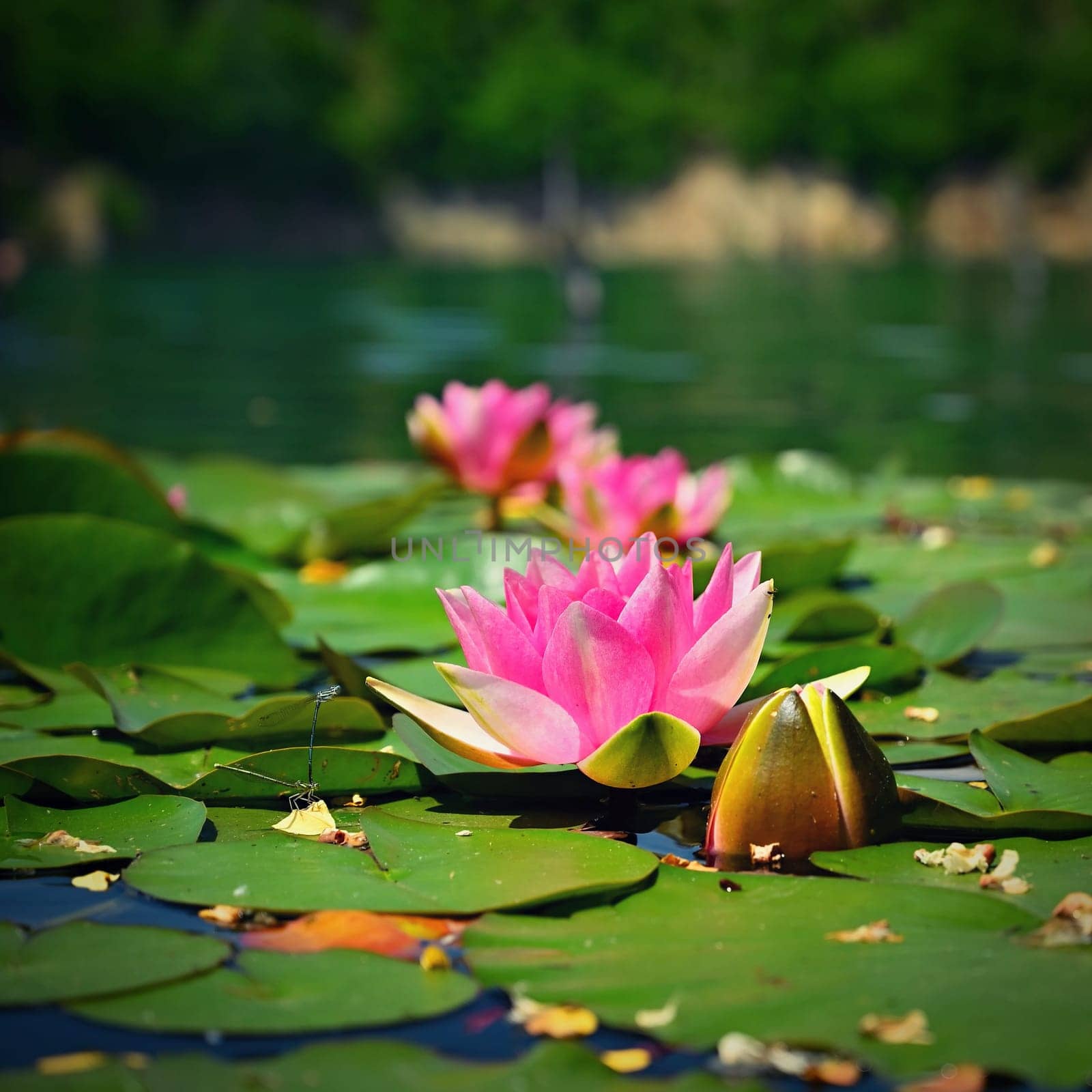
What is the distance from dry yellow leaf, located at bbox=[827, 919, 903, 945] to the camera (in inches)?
25.9

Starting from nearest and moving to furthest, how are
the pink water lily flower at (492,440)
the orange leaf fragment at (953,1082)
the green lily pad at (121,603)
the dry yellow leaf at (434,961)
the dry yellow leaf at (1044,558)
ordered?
the orange leaf fragment at (953,1082)
the dry yellow leaf at (434,961)
the green lily pad at (121,603)
the dry yellow leaf at (1044,558)
the pink water lily flower at (492,440)

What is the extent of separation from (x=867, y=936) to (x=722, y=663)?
0.66 feet

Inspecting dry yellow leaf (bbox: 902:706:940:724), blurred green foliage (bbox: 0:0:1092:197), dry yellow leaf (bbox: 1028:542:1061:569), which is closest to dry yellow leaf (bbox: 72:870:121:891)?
dry yellow leaf (bbox: 902:706:940:724)

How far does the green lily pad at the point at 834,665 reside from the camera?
996 mm

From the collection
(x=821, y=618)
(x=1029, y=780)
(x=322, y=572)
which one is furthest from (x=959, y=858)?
(x=322, y=572)

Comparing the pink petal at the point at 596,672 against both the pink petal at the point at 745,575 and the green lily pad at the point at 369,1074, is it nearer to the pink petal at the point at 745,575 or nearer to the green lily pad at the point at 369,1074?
the pink petal at the point at 745,575

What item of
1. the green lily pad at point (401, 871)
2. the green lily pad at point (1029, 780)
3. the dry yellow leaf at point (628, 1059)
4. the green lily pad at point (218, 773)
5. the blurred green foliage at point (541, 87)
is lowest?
the dry yellow leaf at point (628, 1059)

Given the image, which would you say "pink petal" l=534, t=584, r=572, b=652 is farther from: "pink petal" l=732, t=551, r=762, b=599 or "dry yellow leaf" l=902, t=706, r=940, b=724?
"dry yellow leaf" l=902, t=706, r=940, b=724

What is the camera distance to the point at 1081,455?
352cm

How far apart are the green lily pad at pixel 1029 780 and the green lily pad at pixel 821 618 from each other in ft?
0.94

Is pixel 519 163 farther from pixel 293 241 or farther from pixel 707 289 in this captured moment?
pixel 707 289

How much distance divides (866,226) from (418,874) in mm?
32077

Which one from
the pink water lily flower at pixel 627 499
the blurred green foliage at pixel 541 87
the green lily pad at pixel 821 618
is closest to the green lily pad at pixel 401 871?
the green lily pad at pixel 821 618

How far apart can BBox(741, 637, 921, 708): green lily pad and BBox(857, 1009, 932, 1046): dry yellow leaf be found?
1.29ft
